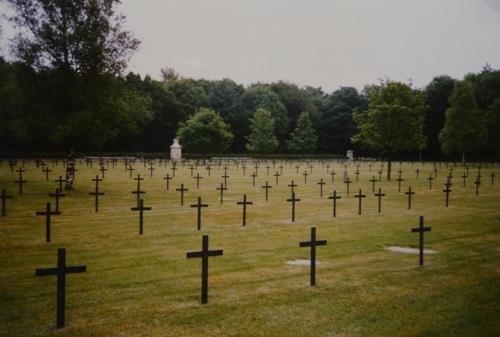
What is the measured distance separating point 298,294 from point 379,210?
13.0 meters

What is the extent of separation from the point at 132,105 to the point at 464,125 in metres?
60.8

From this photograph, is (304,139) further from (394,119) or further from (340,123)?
(394,119)

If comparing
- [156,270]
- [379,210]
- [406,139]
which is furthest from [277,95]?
[156,270]

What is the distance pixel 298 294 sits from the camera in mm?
9203

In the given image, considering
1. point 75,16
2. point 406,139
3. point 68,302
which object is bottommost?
point 68,302

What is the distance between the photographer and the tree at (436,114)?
100312 millimetres

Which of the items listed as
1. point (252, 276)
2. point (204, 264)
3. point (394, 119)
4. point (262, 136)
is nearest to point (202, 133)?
point (262, 136)

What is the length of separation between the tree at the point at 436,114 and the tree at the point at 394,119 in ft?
182

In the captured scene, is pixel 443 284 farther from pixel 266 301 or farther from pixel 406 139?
pixel 406 139

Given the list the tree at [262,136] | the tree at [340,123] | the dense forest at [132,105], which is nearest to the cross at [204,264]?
the dense forest at [132,105]

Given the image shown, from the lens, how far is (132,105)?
34562 mm

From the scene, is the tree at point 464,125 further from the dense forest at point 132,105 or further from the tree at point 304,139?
the tree at point 304,139

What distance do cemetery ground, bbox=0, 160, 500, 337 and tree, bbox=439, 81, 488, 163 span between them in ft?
205

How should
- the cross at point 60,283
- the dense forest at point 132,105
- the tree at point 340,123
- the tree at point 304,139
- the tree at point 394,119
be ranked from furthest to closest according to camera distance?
the tree at point 340,123
the tree at point 304,139
the tree at point 394,119
the dense forest at point 132,105
the cross at point 60,283
